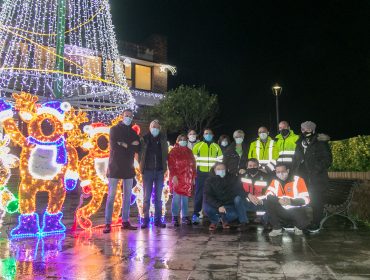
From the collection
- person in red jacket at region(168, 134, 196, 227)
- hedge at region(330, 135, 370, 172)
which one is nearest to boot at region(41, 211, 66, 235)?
person in red jacket at region(168, 134, 196, 227)

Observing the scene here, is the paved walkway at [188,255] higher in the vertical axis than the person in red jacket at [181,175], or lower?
lower

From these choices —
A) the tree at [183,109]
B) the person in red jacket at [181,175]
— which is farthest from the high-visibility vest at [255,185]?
the tree at [183,109]

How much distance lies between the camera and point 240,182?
7906 mm

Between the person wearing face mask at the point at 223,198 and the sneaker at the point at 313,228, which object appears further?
the person wearing face mask at the point at 223,198

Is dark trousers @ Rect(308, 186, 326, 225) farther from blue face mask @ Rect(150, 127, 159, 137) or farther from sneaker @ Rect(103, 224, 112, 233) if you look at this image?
sneaker @ Rect(103, 224, 112, 233)

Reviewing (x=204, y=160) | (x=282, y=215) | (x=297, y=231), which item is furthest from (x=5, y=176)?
(x=297, y=231)

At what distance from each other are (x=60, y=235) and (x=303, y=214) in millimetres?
4168

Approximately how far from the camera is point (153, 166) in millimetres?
7672

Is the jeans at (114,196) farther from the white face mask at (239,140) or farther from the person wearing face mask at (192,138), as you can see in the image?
the white face mask at (239,140)

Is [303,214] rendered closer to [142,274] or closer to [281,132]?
[281,132]

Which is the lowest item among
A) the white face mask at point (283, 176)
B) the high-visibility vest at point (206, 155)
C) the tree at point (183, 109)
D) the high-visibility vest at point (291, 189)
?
the high-visibility vest at point (291, 189)

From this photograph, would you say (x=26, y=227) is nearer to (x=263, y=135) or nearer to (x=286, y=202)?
(x=286, y=202)

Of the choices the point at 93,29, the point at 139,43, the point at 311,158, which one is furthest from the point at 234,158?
the point at 139,43

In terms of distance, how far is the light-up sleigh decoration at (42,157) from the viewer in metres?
6.62
